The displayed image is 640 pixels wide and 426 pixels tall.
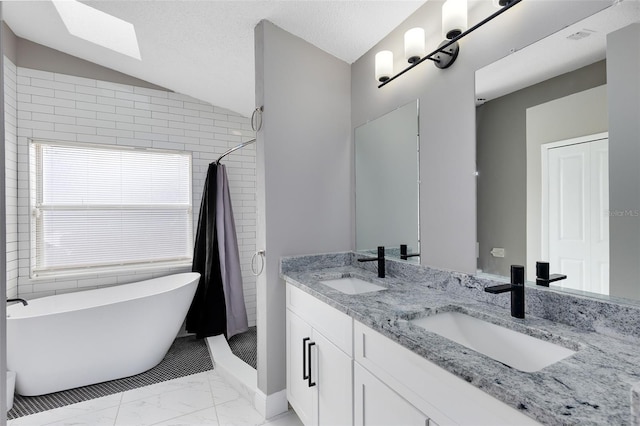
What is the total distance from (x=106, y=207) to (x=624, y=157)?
12.1 feet

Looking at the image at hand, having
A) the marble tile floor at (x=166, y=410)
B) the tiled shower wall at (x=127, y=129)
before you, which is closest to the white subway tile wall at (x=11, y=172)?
the tiled shower wall at (x=127, y=129)

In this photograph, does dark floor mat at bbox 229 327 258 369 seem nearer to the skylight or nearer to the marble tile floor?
the marble tile floor

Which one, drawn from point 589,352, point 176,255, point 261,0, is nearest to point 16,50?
point 176,255

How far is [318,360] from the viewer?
160 centimetres

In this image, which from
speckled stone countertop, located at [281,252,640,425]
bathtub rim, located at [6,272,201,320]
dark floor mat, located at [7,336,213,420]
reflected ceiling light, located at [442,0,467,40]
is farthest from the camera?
bathtub rim, located at [6,272,201,320]

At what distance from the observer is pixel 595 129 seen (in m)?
1.05

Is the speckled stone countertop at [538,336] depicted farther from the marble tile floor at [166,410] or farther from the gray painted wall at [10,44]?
the gray painted wall at [10,44]

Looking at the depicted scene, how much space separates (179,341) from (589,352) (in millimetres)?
3242

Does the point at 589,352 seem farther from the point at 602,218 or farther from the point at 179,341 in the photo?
the point at 179,341

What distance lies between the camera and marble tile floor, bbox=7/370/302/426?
1945 millimetres

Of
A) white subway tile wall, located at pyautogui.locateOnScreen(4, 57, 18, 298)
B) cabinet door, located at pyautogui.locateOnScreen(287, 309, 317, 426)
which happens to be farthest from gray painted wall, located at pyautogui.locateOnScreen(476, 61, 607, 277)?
white subway tile wall, located at pyautogui.locateOnScreen(4, 57, 18, 298)

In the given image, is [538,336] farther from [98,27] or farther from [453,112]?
[98,27]

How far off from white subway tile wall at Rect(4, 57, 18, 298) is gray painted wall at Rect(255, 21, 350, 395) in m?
2.18

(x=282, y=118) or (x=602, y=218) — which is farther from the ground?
(x=282, y=118)
